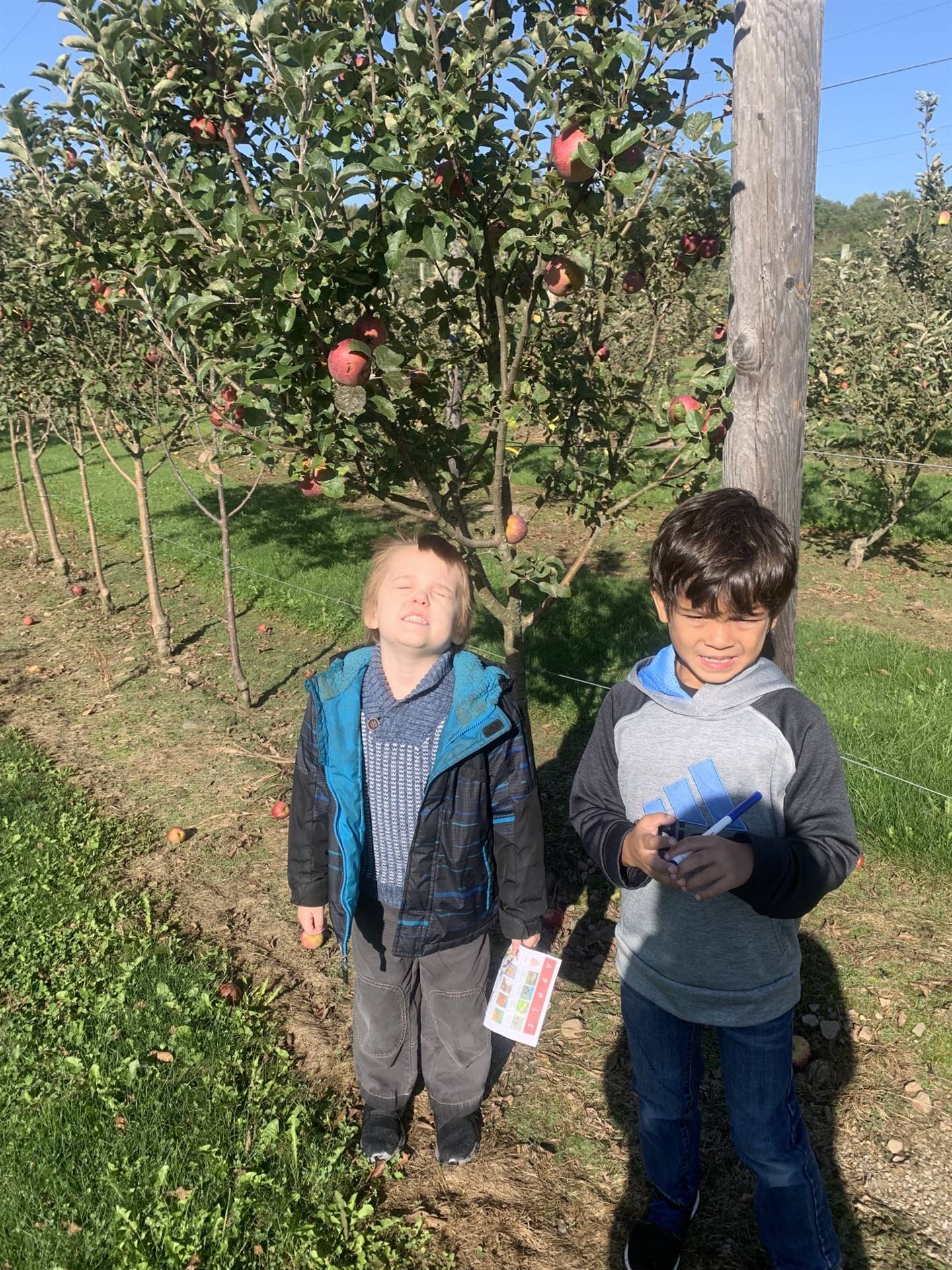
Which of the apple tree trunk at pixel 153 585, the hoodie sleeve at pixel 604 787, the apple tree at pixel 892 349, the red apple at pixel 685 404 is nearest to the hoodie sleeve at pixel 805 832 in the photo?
the hoodie sleeve at pixel 604 787

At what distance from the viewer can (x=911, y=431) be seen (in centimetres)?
785

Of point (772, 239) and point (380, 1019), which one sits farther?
point (380, 1019)

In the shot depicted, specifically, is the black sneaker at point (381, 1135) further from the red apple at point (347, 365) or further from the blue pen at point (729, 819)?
the red apple at point (347, 365)

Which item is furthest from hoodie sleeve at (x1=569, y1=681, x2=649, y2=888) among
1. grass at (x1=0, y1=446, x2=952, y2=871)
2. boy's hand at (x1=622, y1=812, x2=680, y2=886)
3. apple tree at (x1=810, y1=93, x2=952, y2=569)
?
apple tree at (x1=810, y1=93, x2=952, y2=569)

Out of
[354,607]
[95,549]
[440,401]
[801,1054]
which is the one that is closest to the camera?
[801,1054]

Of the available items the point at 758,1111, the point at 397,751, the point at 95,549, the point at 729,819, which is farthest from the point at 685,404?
the point at 95,549

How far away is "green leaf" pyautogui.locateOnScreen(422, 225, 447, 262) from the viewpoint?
1998mm

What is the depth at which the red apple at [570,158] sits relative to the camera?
7.23 ft

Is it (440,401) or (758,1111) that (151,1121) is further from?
(440,401)

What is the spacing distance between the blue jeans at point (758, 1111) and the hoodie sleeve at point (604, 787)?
0.36 meters

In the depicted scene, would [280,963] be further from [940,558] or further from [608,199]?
[940,558]

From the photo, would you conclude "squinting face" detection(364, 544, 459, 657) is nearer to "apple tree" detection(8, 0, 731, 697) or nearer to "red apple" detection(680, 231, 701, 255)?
"apple tree" detection(8, 0, 731, 697)

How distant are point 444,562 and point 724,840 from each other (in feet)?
3.13

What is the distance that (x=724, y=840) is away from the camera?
1464 mm
